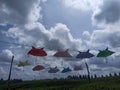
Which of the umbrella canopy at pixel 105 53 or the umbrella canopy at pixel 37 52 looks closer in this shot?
the umbrella canopy at pixel 37 52

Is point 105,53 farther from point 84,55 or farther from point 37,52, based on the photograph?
point 37,52

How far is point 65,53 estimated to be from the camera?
3609 centimetres

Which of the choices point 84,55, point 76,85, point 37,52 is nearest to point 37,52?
point 37,52

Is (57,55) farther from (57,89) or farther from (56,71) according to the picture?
(56,71)

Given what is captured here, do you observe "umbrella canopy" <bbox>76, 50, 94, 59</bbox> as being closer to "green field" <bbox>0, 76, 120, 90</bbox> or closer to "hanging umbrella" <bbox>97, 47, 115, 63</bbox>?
"hanging umbrella" <bbox>97, 47, 115, 63</bbox>

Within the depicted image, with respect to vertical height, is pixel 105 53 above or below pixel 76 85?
above

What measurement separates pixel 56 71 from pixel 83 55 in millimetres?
23175

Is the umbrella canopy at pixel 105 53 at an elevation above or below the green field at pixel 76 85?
above

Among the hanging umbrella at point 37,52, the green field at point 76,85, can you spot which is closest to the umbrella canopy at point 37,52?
the hanging umbrella at point 37,52

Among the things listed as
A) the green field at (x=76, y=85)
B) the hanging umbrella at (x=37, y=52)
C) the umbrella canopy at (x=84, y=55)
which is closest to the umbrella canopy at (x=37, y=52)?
the hanging umbrella at (x=37, y=52)

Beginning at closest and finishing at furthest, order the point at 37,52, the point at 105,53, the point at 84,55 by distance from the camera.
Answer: the point at 37,52 < the point at 105,53 < the point at 84,55

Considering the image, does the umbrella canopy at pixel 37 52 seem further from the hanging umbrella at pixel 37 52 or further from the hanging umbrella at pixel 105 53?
the hanging umbrella at pixel 105 53

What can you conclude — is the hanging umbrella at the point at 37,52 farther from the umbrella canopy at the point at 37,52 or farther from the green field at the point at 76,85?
the green field at the point at 76,85

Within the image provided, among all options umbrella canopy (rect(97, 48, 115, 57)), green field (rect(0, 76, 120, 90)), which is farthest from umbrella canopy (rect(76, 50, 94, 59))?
green field (rect(0, 76, 120, 90))
